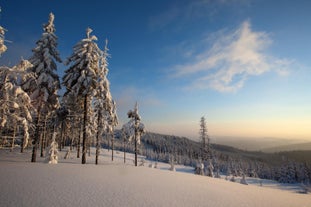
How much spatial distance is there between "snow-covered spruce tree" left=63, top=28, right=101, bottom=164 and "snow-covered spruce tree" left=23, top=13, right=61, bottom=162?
1.40m

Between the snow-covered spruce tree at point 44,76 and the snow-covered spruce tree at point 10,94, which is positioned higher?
the snow-covered spruce tree at point 44,76

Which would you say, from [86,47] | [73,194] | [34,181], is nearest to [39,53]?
[86,47]

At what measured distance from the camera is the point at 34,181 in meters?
9.55

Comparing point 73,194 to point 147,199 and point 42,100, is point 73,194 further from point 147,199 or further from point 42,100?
point 42,100

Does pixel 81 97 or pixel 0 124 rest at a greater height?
pixel 81 97

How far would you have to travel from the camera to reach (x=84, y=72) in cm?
1961

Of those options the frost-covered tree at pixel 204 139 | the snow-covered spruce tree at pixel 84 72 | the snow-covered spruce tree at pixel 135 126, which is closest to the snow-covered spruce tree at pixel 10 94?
the snow-covered spruce tree at pixel 84 72

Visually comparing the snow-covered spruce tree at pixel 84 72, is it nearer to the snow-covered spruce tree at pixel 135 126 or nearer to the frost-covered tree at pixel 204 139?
the snow-covered spruce tree at pixel 135 126

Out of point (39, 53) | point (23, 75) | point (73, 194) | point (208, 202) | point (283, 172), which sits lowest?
point (283, 172)

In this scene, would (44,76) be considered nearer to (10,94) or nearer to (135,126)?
(10,94)

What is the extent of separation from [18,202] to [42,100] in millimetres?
14322

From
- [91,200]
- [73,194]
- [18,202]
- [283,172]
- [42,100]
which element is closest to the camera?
[18,202]

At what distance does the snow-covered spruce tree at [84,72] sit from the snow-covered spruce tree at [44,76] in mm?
1400

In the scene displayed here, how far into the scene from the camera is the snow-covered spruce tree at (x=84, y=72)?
19.4 m
